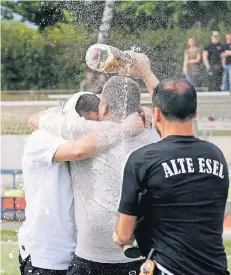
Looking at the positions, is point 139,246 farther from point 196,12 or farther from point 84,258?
point 196,12

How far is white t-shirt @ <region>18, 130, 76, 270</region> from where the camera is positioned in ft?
13.5

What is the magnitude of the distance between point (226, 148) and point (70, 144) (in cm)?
549

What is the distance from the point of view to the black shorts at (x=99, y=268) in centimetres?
402

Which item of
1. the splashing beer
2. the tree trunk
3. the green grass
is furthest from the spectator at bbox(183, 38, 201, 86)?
the splashing beer


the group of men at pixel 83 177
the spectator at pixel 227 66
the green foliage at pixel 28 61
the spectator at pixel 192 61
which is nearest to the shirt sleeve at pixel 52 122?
the group of men at pixel 83 177

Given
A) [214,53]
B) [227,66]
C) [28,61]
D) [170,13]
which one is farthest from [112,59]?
[28,61]

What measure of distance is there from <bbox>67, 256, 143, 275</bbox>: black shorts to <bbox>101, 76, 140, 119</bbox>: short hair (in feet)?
2.34

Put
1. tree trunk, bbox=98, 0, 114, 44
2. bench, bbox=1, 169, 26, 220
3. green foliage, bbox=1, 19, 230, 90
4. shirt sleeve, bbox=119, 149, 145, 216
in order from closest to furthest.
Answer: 1. shirt sleeve, bbox=119, 149, 145, 216
2. tree trunk, bbox=98, 0, 114, 44
3. bench, bbox=1, 169, 26, 220
4. green foliage, bbox=1, 19, 230, 90

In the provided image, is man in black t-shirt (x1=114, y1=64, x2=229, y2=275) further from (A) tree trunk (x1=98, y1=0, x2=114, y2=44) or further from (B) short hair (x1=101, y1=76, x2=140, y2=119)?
(A) tree trunk (x1=98, y1=0, x2=114, y2=44)

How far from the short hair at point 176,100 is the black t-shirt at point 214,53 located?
769 cm

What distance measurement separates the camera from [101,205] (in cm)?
403

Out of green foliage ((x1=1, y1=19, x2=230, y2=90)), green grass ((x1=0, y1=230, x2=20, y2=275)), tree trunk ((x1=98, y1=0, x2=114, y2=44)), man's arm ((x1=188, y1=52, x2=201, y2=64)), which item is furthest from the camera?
man's arm ((x1=188, y1=52, x2=201, y2=64))

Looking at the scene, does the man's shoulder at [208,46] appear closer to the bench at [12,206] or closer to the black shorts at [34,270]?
the bench at [12,206]

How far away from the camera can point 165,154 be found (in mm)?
3227
